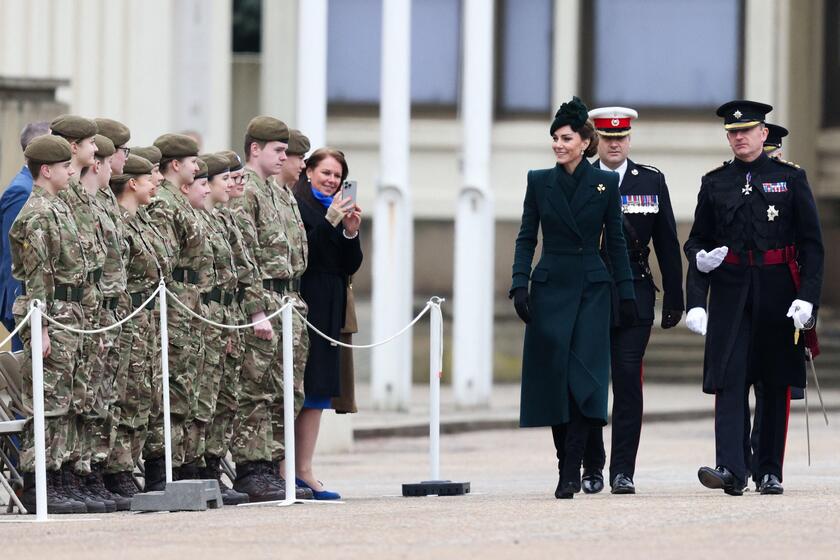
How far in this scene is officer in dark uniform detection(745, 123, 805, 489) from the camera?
42.1ft

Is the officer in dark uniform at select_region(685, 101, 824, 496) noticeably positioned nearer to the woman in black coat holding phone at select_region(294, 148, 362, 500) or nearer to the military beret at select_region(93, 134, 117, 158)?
the woman in black coat holding phone at select_region(294, 148, 362, 500)

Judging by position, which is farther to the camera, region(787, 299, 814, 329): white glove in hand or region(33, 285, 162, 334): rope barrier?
region(787, 299, 814, 329): white glove in hand

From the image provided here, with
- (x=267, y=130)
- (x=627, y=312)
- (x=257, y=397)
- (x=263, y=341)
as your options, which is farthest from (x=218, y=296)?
(x=627, y=312)

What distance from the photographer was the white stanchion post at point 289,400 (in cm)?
1234

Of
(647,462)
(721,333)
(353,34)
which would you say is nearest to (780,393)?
(721,333)

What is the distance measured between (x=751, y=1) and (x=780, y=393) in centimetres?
1783

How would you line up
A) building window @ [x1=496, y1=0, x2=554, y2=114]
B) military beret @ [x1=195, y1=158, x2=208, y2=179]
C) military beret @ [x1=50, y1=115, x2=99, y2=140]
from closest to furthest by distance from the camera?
military beret @ [x1=50, y1=115, x2=99, y2=140] < military beret @ [x1=195, y1=158, x2=208, y2=179] < building window @ [x1=496, y1=0, x2=554, y2=114]

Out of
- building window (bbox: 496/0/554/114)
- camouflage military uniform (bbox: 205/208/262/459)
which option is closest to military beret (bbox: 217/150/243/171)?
camouflage military uniform (bbox: 205/208/262/459)

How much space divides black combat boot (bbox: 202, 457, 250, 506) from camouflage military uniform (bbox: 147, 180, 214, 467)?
0.98ft

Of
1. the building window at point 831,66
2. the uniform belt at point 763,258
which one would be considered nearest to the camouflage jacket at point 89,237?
the uniform belt at point 763,258

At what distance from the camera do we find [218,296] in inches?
497

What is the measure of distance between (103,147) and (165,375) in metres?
1.20

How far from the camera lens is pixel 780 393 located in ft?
40.9

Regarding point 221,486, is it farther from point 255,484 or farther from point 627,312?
point 627,312
